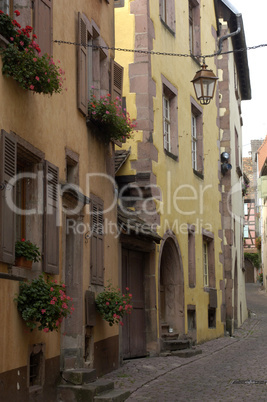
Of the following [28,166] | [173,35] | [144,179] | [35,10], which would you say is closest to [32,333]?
[28,166]

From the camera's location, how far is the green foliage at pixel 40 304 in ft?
24.1

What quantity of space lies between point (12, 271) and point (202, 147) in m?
10.9

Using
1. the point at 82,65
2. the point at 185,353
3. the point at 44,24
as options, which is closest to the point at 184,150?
the point at 185,353

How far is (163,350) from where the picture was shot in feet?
45.1

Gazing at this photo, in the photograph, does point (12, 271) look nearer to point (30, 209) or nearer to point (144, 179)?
point (30, 209)

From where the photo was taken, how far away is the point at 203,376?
35.4 ft

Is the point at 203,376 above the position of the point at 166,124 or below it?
below

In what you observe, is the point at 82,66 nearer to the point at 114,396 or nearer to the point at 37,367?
the point at 37,367

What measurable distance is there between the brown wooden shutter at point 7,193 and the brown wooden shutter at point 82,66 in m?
2.94

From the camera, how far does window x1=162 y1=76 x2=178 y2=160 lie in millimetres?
15184

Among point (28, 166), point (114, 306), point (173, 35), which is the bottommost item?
point (114, 306)

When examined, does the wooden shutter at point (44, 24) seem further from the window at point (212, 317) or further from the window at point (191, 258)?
the window at point (212, 317)

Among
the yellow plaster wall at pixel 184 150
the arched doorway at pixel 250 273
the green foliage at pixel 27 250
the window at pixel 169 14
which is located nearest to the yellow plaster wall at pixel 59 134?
the green foliage at pixel 27 250

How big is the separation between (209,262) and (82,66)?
915 centimetres
